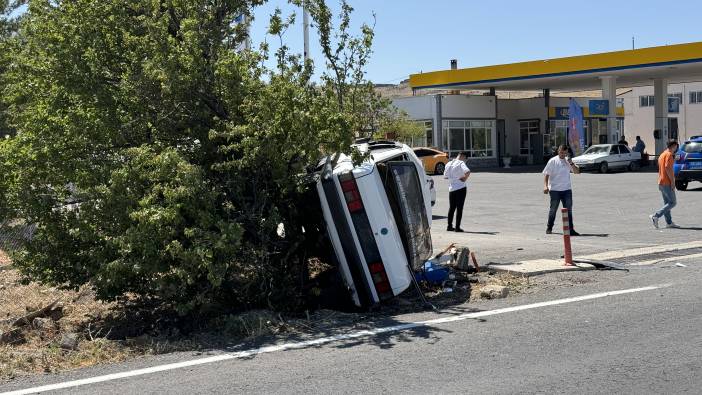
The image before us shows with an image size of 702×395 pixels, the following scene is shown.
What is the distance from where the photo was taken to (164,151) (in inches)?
305

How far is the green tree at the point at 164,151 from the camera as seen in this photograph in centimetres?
754

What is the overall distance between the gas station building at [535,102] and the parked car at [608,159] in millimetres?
3881

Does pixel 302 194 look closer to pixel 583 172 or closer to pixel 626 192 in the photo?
pixel 626 192

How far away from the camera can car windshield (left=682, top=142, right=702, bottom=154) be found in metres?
25.1

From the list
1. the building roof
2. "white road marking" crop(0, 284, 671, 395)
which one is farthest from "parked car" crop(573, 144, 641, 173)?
"white road marking" crop(0, 284, 671, 395)

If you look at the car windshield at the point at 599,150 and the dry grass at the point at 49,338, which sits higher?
the car windshield at the point at 599,150

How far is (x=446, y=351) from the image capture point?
257 inches

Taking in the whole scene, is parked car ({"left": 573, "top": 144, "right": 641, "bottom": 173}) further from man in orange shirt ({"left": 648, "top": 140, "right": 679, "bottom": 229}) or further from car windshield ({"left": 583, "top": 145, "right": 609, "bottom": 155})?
man in orange shirt ({"left": 648, "top": 140, "right": 679, "bottom": 229})

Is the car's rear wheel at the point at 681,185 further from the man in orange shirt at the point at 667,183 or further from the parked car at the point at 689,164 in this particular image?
the man in orange shirt at the point at 667,183

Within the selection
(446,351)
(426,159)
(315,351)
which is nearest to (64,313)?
(315,351)

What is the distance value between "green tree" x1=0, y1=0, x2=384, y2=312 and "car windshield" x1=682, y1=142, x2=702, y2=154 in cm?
1978

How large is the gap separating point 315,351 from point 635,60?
38076 mm

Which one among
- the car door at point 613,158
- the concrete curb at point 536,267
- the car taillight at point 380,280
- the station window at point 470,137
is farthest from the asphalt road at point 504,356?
the station window at point 470,137

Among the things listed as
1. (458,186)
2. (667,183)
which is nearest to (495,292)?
(458,186)
